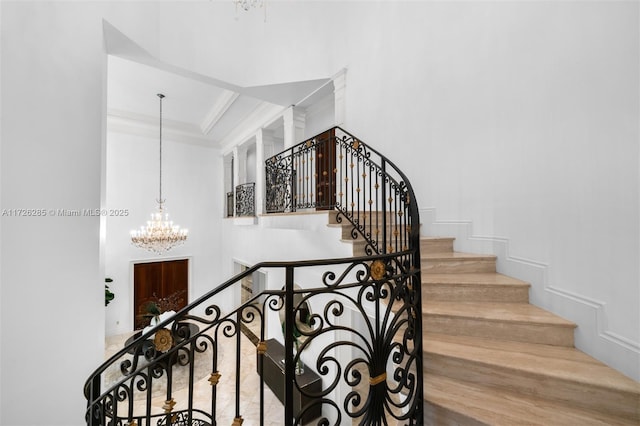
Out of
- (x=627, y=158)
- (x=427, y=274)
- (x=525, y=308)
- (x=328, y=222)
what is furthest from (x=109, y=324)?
(x=627, y=158)

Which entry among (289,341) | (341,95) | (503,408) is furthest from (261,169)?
(503,408)

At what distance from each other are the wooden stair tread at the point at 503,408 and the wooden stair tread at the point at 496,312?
1.60 ft

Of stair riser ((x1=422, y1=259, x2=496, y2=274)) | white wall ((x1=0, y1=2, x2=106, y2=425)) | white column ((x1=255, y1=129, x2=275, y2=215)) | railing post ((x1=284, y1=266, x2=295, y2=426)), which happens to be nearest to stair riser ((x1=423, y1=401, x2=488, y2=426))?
railing post ((x1=284, y1=266, x2=295, y2=426))

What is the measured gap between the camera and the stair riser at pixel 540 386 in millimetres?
1414

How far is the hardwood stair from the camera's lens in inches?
56.0

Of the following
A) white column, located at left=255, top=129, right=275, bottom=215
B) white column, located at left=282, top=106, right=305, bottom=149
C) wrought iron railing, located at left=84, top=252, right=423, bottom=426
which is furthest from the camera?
white column, located at left=255, top=129, right=275, bottom=215

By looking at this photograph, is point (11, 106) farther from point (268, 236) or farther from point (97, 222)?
point (268, 236)

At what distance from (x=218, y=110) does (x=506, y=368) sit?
6.89m

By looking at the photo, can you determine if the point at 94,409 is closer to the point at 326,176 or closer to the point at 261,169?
the point at 326,176

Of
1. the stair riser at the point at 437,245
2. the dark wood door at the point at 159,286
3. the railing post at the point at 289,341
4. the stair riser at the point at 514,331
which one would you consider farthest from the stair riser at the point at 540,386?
the dark wood door at the point at 159,286

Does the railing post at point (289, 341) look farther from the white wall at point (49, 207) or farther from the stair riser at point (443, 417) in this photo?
the white wall at point (49, 207)

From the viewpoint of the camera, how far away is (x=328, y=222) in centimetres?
309

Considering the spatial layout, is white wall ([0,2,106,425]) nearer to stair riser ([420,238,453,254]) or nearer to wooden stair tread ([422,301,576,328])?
wooden stair tread ([422,301,576,328])

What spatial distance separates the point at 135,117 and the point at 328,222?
6.55 meters
